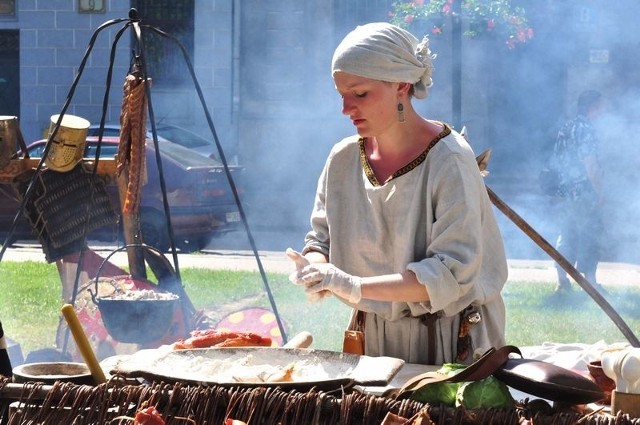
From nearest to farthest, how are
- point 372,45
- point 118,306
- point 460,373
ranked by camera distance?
point 460,373, point 372,45, point 118,306

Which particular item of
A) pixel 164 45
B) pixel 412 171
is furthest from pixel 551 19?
pixel 412 171

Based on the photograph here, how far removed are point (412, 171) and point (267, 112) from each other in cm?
1464

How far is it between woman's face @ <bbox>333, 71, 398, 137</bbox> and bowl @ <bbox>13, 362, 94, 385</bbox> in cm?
93

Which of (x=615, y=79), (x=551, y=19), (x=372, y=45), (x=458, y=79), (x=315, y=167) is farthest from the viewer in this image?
(x=615, y=79)

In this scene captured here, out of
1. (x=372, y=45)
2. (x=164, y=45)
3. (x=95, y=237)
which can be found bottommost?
(x=95, y=237)

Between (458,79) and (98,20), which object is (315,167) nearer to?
(458,79)

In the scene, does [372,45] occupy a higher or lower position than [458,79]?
higher

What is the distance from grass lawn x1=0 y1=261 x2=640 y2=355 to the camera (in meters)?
7.48

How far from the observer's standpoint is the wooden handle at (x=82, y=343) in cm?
227

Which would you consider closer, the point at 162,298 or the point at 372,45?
the point at 372,45

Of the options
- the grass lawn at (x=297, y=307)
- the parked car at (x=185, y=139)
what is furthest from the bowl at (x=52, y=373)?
the parked car at (x=185, y=139)

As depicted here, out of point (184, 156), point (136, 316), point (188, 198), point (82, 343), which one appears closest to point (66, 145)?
point (136, 316)

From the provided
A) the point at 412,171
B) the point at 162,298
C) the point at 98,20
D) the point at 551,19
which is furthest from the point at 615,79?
the point at 412,171

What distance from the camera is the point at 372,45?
274cm
